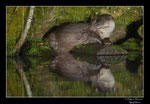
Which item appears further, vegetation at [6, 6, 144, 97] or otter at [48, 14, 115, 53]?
otter at [48, 14, 115, 53]

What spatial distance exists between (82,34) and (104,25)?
3.71 ft

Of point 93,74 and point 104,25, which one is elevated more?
point 104,25

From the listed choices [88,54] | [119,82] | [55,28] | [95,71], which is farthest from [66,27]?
[119,82]

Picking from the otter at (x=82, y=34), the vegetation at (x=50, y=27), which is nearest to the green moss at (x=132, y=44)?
the vegetation at (x=50, y=27)

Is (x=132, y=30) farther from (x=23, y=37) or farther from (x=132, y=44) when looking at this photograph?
(x=23, y=37)

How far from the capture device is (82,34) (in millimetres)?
13633

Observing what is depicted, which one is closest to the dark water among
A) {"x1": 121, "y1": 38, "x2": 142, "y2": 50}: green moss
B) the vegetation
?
the vegetation

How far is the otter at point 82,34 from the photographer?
527 inches

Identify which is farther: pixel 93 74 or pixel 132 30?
pixel 132 30

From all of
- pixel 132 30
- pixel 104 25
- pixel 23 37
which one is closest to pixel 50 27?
pixel 23 37

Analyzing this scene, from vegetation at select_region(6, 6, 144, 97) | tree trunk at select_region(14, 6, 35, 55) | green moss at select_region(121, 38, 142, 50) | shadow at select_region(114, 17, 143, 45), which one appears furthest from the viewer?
shadow at select_region(114, 17, 143, 45)

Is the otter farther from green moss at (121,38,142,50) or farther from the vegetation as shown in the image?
green moss at (121,38,142,50)

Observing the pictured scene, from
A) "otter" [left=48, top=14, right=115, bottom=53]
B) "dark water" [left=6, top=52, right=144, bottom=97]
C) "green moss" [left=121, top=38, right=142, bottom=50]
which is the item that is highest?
"otter" [left=48, top=14, right=115, bottom=53]

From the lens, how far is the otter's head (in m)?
13.3
